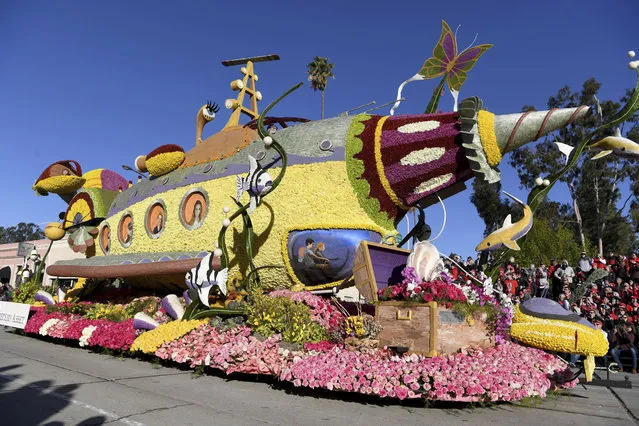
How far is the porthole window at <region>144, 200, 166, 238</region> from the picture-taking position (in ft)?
35.0

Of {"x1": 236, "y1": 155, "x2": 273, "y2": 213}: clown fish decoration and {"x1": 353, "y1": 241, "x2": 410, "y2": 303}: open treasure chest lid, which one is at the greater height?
{"x1": 236, "y1": 155, "x2": 273, "y2": 213}: clown fish decoration

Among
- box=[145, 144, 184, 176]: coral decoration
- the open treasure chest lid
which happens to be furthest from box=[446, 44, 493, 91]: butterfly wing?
box=[145, 144, 184, 176]: coral decoration

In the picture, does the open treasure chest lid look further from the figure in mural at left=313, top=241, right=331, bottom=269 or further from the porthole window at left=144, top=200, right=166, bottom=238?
the porthole window at left=144, top=200, right=166, bottom=238

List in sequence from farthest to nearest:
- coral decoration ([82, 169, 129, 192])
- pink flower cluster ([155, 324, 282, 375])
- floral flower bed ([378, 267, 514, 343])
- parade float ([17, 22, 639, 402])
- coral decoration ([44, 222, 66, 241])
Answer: coral decoration ([82, 169, 129, 192])
coral decoration ([44, 222, 66, 241])
pink flower cluster ([155, 324, 282, 375])
floral flower bed ([378, 267, 514, 343])
parade float ([17, 22, 639, 402])

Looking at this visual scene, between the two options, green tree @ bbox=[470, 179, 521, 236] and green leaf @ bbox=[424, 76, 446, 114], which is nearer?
green leaf @ bbox=[424, 76, 446, 114]

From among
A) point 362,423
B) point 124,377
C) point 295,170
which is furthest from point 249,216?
point 362,423

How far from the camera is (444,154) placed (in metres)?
7.83

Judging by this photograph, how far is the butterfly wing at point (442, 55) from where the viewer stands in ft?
28.8

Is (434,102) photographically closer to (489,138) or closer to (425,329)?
(489,138)

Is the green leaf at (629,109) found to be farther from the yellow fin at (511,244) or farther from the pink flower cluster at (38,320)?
the pink flower cluster at (38,320)

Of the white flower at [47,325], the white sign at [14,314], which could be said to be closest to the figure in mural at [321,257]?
the white flower at [47,325]

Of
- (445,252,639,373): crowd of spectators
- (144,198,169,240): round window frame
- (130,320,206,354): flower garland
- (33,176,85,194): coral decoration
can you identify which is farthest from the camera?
(33,176,85,194): coral decoration

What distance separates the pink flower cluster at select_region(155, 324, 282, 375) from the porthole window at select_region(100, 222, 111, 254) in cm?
564

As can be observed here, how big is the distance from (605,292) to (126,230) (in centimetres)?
1302
